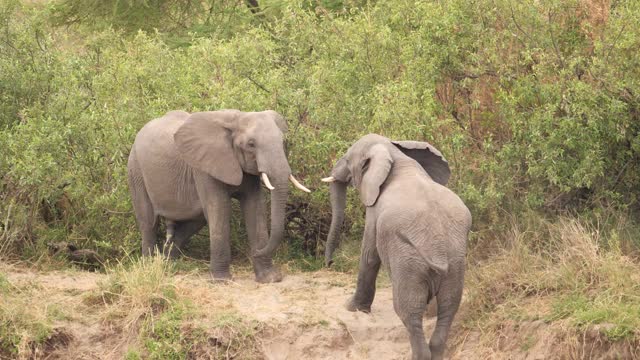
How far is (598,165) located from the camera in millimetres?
10766

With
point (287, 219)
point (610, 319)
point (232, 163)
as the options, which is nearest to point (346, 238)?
point (287, 219)

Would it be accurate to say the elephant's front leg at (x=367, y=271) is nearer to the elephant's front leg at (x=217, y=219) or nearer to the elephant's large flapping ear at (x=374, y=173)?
the elephant's large flapping ear at (x=374, y=173)

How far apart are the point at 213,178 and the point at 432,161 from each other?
2109mm

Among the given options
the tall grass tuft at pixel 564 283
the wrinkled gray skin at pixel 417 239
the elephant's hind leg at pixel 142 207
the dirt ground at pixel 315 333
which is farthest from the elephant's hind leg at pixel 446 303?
the elephant's hind leg at pixel 142 207

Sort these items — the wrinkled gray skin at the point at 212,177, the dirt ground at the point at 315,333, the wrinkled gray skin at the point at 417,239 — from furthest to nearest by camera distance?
the wrinkled gray skin at the point at 212,177, the dirt ground at the point at 315,333, the wrinkled gray skin at the point at 417,239

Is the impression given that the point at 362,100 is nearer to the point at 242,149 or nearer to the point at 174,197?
the point at 242,149

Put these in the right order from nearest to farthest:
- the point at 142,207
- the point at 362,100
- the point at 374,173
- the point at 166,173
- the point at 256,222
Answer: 1. the point at 374,173
2. the point at 256,222
3. the point at 166,173
4. the point at 142,207
5. the point at 362,100

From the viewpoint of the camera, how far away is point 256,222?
11.4 meters

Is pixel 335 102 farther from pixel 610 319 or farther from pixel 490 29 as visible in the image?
pixel 610 319

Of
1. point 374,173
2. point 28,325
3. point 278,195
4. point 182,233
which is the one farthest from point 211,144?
point 28,325

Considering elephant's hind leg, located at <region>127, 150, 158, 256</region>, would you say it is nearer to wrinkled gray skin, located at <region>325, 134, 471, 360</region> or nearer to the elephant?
the elephant

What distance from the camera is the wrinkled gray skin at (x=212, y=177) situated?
432 inches

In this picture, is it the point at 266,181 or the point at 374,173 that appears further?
the point at 266,181

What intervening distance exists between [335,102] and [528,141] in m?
2.10
